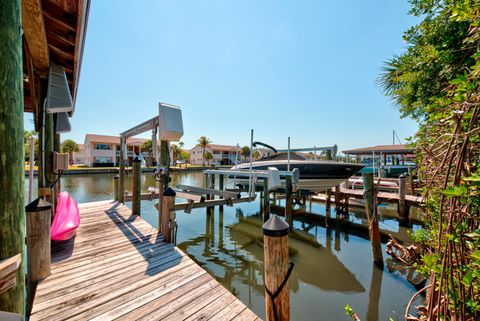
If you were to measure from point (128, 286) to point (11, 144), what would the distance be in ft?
7.38

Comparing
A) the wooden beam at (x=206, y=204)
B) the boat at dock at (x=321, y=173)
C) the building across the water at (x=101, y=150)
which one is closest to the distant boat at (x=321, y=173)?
the boat at dock at (x=321, y=173)

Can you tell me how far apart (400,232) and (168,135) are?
9.51 metres

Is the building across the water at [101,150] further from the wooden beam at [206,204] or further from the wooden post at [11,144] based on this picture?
the wooden post at [11,144]

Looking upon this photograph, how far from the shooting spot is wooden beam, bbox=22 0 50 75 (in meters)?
2.47

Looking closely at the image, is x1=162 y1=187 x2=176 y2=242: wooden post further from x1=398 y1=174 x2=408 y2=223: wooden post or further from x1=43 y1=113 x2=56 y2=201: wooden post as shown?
x1=398 y1=174 x2=408 y2=223: wooden post

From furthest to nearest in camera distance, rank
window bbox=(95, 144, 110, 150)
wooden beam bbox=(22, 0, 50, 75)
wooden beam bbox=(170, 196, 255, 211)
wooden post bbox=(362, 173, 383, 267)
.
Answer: window bbox=(95, 144, 110, 150), wooden post bbox=(362, 173, 383, 267), wooden beam bbox=(170, 196, 255, 211), wooden beam bbox=(22, 0, 50, 75)

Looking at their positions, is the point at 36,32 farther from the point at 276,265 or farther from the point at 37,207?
the point at 276,265

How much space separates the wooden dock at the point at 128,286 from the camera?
7.38ft

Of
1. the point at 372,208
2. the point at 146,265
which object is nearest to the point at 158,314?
the point at 146,265

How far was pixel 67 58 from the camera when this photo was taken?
402 cm

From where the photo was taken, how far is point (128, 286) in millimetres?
2709

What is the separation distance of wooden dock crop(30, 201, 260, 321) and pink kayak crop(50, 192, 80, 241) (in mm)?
208

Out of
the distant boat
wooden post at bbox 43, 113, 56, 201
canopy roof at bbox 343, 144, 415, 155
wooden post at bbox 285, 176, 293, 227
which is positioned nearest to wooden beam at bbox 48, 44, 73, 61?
wooden post at bbox 43, 113, 56, 201

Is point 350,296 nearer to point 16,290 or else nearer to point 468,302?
point 468,302
